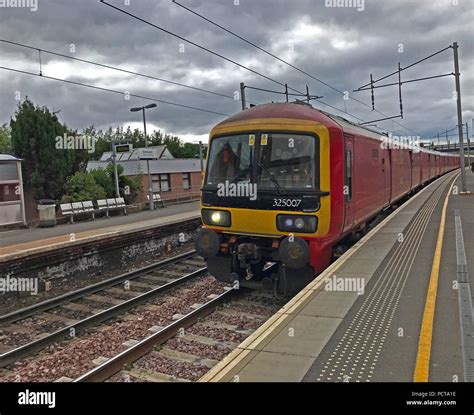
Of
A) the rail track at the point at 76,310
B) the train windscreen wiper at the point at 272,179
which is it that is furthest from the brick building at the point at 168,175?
the train windscreen wiper at the point at 272,179

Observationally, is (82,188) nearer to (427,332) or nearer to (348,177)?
(348,177)

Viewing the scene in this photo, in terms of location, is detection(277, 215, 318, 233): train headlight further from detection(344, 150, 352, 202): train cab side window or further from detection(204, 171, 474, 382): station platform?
detection(344, 150, 352, 202): train cab side window

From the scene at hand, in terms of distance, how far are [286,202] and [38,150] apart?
61.9 feet

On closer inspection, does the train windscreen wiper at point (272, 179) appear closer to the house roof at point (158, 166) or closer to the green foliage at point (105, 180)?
the green foliage at point (105, 180)

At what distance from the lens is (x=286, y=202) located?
6.97 meters

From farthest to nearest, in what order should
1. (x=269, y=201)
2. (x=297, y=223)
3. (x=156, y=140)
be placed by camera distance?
(x=156, y=140) → (x=269, y=201) → (x=297, y=223)

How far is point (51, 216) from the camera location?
1875 centimetres

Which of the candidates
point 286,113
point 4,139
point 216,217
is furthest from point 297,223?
point 4,139

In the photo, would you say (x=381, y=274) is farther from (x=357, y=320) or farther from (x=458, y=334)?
(x=458, y=334)

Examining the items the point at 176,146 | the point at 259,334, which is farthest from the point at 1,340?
the point at 176,146
